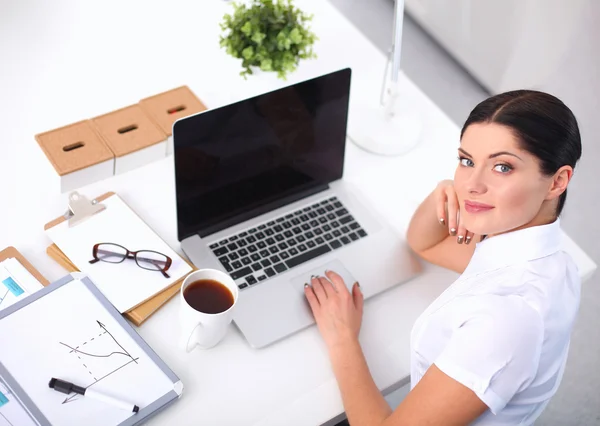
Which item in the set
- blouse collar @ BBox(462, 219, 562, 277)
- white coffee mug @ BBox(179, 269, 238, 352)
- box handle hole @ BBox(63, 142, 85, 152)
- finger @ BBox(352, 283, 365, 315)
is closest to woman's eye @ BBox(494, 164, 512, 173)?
blouse collar @ BBox(462, 219, 562, 277)

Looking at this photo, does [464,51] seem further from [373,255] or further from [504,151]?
[504,151]

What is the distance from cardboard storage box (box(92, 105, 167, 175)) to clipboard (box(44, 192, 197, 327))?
0.14m

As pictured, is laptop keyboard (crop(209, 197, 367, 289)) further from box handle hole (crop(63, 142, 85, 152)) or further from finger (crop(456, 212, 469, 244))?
box handle hole (crop(63, 142, 85, 152))

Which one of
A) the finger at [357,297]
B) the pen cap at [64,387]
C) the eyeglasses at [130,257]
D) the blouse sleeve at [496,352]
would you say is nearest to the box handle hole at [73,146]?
the eyeglasses at [130,257]

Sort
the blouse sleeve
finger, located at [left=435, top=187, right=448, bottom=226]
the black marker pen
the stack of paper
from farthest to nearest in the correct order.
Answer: finger, located at [left=435, top=187, right=448, bottom=226], the stack of paper, the black marker pen, the blouse sleeve

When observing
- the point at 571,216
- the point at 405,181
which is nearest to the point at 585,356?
the point at 571,216

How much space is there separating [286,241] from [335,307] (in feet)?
0.60

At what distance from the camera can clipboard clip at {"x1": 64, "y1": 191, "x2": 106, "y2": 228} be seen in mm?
1265

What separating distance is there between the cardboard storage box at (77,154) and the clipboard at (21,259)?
179 mm

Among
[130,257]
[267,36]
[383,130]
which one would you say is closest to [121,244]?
[130,257]

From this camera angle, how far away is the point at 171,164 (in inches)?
56.4

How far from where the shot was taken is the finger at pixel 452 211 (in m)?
1.23

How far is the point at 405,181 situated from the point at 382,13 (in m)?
1.87

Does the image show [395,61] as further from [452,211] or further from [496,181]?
[496,181]
